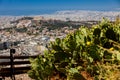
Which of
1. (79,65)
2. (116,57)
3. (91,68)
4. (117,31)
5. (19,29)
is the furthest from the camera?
(19,29)

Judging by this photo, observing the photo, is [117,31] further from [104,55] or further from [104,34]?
[104,55]

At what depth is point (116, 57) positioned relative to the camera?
15.9 feet

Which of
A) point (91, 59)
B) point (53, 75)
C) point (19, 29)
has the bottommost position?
point (19, 29)

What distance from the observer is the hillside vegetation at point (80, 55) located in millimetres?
5711

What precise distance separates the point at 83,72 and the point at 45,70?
1.10 m

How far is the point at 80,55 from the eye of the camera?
20.3 ft

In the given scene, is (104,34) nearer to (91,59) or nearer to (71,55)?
(71,55)

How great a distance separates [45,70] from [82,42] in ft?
2.87

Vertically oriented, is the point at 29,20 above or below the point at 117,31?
below

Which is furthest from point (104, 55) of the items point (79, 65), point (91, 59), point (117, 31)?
point (117, 31)

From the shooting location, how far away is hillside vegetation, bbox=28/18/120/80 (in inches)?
225

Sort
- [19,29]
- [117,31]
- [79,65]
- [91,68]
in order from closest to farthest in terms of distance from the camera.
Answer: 1. [91,68]
2. [79,65]
3. [117,31]
4. [19,29]

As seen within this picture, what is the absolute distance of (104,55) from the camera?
5.73m

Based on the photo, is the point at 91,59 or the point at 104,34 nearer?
the point at 91,59
